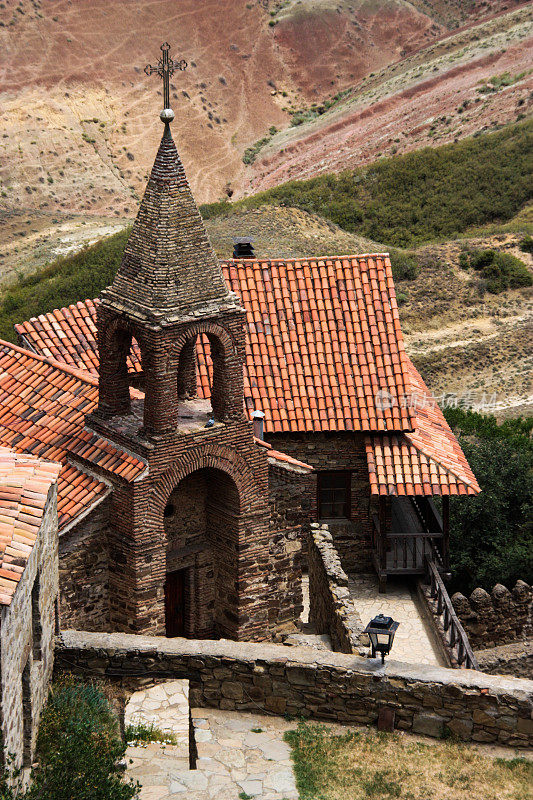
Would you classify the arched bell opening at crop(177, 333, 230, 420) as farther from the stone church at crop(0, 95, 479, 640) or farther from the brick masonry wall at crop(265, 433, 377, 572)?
the brick masonry wall at crop(265, 433, 377, 572)

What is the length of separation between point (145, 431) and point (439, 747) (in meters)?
5.89

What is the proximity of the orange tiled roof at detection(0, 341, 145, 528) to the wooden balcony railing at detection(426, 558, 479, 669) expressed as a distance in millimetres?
6672

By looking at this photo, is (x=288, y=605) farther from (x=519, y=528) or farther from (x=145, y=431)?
(x=519, y=528)

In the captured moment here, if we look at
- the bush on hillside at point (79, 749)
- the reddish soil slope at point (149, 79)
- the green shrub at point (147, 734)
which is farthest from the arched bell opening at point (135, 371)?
the reddish soil slope at point (149, 79)

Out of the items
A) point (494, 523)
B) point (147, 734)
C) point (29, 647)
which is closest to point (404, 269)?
point (494, 523)

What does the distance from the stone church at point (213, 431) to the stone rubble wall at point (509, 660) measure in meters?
2.92

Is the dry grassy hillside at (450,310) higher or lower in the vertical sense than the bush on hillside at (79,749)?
higher

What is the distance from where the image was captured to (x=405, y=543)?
825 inches

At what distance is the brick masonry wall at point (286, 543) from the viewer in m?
17.3

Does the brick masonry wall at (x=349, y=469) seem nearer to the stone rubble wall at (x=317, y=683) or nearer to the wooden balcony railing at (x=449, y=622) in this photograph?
the wooden balcony railing at (x=449, y=622)

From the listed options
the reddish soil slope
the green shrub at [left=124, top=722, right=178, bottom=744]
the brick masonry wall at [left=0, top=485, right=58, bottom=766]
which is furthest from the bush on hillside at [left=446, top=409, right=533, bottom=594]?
the reddish soil slope

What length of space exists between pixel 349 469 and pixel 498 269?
2359 cm

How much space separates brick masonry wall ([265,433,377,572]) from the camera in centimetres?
2111

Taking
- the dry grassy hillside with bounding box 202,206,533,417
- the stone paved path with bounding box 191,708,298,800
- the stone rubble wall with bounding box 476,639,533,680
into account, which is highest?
the dry grassy hillside with bounding box 202,206,533,417
